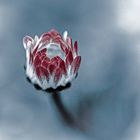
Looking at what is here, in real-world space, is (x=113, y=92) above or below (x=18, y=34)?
below

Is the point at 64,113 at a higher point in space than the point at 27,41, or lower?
lower

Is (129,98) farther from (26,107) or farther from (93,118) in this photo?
(26,107)

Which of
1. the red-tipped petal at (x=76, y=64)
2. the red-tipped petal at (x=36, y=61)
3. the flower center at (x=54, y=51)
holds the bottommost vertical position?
the red-tipped petal at (x=76, y=64)

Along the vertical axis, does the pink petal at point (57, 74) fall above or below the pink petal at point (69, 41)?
below

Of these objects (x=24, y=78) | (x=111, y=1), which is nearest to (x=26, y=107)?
(x=24, y=78)
